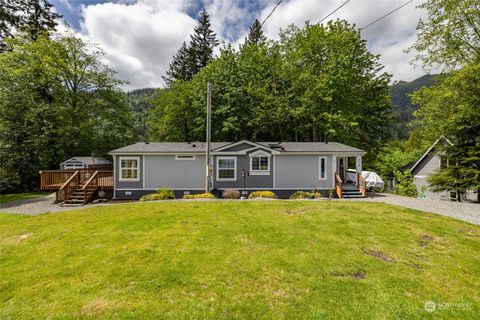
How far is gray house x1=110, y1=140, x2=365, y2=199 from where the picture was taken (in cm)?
1330

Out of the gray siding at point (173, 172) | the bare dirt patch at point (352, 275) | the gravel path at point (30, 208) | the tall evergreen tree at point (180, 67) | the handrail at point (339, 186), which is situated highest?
the tall evergreen tree at point (180, 67)

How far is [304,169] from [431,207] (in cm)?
646

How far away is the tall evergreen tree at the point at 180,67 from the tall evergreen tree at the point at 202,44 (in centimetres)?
86

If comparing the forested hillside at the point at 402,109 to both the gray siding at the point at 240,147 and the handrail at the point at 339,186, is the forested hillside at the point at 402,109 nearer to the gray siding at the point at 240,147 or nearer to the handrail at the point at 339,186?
the handrail at the point at 339,186

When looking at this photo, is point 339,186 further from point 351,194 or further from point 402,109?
point 402,109

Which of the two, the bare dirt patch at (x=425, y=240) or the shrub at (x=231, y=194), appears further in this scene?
the shrub at (x=231, y=194)

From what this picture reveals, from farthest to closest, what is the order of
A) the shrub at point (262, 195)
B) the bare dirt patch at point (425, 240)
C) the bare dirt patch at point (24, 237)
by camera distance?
the shrub at point (262, 195)
the bare dirt patch at point (24, 237)
the bare dirt patch at point (425, 240)

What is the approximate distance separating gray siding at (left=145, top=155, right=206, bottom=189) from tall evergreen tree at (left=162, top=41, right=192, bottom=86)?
20816 mm

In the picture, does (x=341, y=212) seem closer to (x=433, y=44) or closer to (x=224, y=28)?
(x=433, y=44)

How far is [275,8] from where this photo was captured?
723 cm

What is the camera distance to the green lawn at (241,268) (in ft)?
10.6

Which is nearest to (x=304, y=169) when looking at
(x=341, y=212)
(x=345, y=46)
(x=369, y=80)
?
(x=341, y=212)

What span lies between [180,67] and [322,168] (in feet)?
88.3

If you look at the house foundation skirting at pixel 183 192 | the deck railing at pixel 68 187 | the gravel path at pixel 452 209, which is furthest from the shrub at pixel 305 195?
the deck railing at pixel 68 187
